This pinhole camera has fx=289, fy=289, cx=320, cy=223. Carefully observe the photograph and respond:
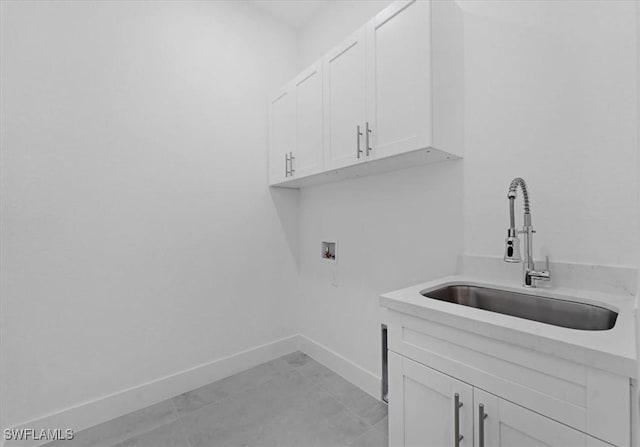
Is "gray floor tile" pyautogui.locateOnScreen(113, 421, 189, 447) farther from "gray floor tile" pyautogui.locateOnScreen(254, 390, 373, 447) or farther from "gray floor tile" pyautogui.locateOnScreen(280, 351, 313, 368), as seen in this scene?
"gray floor tile" pyautogui.locateOnScreen(280, 351, 313, 368)

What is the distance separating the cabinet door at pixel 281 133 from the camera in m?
2.21

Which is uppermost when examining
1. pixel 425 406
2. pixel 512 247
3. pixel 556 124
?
pixel 556 124

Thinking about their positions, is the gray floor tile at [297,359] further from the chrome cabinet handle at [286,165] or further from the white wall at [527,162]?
the chrome cabinet handle at [286,165]

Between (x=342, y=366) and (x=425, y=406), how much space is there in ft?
3.91

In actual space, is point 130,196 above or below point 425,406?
above

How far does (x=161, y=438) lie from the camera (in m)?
1.59

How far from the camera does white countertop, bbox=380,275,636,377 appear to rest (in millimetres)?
676

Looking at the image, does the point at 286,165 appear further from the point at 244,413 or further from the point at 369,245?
the point at 244,413

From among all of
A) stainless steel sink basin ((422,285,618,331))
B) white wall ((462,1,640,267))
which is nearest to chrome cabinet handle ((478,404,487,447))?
stainless steel sink basin ((422,285,618,331))

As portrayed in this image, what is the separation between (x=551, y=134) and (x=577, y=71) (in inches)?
9.8

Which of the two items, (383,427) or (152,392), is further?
(152,392)

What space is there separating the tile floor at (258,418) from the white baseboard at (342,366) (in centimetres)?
5

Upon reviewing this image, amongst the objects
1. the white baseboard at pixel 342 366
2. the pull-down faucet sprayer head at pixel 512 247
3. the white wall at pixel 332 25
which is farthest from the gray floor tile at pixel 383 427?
the white wall at pixel 332 25

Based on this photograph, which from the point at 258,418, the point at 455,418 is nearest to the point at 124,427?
the point at 258,418
